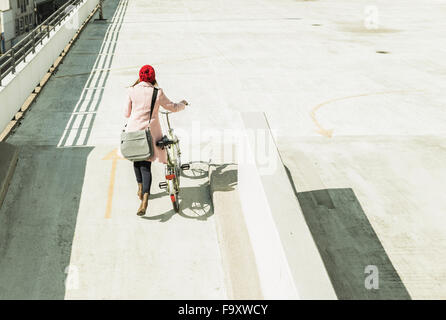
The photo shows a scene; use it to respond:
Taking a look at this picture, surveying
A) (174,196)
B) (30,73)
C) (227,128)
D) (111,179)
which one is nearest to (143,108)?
(174,196)

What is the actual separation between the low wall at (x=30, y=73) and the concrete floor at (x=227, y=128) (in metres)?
0.46

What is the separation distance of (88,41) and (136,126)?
16.7 m

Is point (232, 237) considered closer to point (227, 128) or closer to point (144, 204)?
point (144, 204)

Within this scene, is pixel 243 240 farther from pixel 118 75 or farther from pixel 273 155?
pixel 118 75

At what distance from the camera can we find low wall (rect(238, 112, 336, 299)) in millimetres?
4219

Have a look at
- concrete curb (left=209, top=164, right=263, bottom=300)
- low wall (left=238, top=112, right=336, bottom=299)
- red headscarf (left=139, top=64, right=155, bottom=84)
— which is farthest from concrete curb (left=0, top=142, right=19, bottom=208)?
low wall (left=238, top=112, right=336, bottom=299)

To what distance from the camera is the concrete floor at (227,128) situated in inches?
247

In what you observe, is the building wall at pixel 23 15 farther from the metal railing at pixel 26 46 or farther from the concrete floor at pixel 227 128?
the metal railing at pixel 26 46

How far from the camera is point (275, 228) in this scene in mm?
4836

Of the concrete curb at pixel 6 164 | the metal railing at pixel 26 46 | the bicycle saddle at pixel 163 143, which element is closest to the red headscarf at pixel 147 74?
the bicycle saddle at pixel 163 143

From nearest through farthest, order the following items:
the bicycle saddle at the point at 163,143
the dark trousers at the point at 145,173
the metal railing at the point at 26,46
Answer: the bicycle saddle at the point at 163,143, the dark trousers at the point at 145,173, the metal railing at the point at 26,46

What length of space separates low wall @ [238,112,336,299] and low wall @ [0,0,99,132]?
19.3ft

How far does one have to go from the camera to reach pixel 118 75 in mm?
16156

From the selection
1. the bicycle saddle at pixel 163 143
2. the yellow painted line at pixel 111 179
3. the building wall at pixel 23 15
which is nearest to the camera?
the bicycle saddle at pixel 163 143
